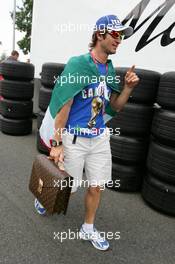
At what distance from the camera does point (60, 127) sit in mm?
2293

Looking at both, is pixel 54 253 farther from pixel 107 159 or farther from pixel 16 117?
pixel 16 117

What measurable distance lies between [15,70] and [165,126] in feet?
10.9

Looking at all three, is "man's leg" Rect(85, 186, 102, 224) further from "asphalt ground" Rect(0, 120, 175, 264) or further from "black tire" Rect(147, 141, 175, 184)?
"black tire" Rect(147, 141, 175, 184)

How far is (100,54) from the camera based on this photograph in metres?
2.25

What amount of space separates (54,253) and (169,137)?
4.82 ft

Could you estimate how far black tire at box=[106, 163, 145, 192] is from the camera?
141 inches

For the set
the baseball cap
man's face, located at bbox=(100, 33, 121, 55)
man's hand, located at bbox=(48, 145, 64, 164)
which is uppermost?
the baseball cap

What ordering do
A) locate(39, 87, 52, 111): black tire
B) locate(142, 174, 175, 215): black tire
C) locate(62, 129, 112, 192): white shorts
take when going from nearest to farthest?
locate(62, 129, 112, 192): white shorts
locate(142, 174, 175, 215): black tire
locate(39, 87, 52, 111): black tire

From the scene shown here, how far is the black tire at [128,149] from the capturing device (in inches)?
137

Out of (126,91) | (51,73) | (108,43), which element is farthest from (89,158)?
(51,73)

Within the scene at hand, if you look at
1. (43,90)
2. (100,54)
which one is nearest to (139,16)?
(43,90)

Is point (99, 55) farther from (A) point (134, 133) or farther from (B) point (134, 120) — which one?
(A) point (134, 133)

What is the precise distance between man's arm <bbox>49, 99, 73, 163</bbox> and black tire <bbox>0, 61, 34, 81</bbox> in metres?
3.51
